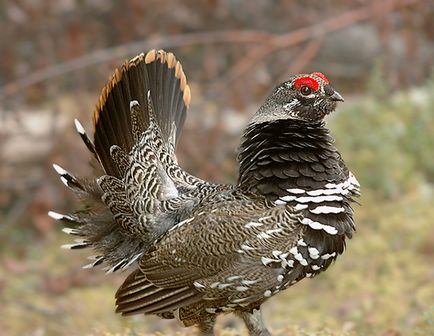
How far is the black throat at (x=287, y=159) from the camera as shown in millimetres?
5355

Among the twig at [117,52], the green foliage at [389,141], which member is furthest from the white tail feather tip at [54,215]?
the green foliage at [389,141]

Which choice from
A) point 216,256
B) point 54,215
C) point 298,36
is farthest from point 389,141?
point 216,256

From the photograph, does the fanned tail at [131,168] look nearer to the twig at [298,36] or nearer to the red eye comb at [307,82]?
the red eye comb at [307,82]

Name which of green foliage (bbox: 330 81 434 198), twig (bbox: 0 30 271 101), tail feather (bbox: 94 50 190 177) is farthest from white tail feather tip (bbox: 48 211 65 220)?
green foliage (bbox: 330 81 434 198)

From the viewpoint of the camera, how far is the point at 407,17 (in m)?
10.9

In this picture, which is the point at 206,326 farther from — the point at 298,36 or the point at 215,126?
the point at 298,36

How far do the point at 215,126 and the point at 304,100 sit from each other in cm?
473

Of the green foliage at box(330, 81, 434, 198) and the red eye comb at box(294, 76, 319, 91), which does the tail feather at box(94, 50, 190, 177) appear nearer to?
the red eye comb at box(294, 76, 319, 91)

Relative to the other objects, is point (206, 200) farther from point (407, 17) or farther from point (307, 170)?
point (407, 17)

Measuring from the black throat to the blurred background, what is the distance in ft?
9.89

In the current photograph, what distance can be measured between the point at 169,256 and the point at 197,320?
1.30 ft

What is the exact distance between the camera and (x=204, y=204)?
18.1ft

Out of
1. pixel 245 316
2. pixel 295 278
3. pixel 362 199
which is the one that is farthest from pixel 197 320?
pixel 362 199

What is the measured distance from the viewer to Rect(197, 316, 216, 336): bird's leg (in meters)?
5.49
